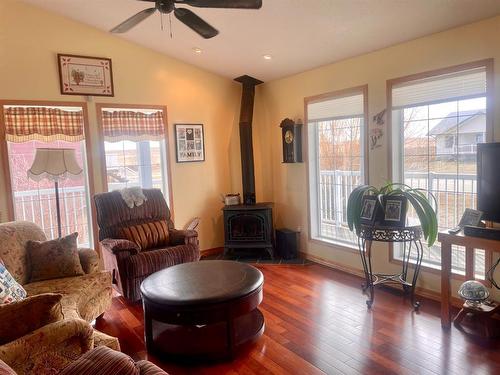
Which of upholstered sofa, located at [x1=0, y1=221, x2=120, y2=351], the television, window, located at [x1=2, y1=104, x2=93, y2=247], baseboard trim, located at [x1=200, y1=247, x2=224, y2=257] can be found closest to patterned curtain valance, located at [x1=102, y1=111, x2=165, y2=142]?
window, located at [x1=2, y1=104, x2=93, y2=247]

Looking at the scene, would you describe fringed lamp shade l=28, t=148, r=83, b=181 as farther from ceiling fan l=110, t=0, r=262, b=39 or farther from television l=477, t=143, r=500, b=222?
television l=477, t=143, r=500, b=222

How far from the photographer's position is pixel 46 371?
1770 millimetres

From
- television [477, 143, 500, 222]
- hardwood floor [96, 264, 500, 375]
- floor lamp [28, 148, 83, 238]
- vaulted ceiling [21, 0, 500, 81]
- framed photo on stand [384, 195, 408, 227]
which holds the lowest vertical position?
hardwood floor [96, 264, 500, 375]

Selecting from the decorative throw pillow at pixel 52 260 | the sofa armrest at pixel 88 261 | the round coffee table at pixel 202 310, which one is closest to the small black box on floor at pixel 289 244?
the round coffee table at pixel 202 310

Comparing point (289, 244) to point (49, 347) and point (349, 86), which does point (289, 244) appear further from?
point (49, 347)

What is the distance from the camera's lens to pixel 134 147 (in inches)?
187

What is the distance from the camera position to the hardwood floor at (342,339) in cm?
241

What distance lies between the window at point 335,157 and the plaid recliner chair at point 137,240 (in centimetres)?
173

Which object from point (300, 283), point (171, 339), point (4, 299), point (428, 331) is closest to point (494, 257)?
point (428, 331)

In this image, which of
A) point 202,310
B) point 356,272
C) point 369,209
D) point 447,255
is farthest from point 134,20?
point 356,272

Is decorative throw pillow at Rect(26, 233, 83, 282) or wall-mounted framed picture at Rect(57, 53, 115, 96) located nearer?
decorative throw pillow at Rect(26, 233, 83, 282)

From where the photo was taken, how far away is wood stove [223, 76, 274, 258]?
4.88 meters

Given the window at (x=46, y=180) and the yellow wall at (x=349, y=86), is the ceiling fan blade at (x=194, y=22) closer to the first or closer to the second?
the yellow wall at (x=349, y=86)

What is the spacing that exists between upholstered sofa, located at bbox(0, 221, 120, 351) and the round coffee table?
51cm
